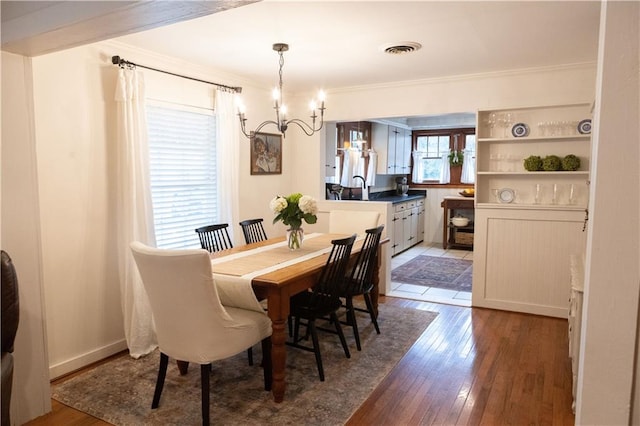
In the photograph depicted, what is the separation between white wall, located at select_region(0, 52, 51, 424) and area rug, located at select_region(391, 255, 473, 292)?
3.99m

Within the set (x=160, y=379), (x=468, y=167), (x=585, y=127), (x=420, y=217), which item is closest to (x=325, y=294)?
(x=160, y=379)

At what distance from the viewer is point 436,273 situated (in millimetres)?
5832

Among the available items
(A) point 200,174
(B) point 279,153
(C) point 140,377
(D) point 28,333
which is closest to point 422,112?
(B) point 279,153

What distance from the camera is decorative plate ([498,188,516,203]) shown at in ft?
14.3

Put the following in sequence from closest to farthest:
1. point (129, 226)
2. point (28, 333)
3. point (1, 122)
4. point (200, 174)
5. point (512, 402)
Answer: point (1, 122)
point (28, 333)
point (512, 402)
point (129, 226)
point (200, 174)

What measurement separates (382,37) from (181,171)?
2057 mm

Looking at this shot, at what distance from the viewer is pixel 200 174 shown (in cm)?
406

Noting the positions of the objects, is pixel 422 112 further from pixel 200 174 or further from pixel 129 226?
pixel 129 226

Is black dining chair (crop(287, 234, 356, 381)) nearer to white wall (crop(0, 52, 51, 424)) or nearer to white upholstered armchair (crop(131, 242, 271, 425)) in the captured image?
white upholstered armchair (crop(131, 242, 271, 425))

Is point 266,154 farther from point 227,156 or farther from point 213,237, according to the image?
point 213,237

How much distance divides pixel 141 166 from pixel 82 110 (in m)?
0.54

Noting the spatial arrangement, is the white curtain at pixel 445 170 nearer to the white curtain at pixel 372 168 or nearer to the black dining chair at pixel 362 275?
the white curtain at pixel 372 168

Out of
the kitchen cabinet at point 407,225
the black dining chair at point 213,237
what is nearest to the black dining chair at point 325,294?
the black dining chair at point 213,237

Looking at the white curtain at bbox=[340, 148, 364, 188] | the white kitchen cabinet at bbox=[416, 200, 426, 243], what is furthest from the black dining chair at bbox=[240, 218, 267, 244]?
the white kitchen cabinet at bbox=[416, 200, 426, 243]
